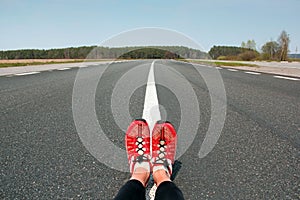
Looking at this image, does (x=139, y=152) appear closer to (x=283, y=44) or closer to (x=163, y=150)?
(x=163, y=150)

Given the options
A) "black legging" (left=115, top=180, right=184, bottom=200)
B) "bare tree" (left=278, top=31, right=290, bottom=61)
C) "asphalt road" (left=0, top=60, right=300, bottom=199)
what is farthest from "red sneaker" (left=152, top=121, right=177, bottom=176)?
"bare tree" (left=278, top=31, right=290, bottom=61)

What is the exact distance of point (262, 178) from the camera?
71.4 inches

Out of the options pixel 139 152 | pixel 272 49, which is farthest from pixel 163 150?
pixel 272 49

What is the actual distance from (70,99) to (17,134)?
7.14 feet

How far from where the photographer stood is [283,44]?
6850 cm

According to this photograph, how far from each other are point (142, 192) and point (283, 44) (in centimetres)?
7852

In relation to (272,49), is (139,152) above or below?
below

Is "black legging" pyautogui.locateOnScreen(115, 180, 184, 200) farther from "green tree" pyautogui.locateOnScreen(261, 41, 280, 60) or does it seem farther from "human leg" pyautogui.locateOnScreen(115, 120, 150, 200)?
"green tree" pyautogui.locateOnScreen(261, 41, 280, 60)

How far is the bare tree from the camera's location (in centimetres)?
6674

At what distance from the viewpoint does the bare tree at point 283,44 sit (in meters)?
66.7

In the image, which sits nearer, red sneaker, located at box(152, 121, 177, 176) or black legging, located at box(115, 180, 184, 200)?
black legging, located at box(115, 180, 184, 200)

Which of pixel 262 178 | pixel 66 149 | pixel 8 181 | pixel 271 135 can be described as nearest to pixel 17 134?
pixel 66 149

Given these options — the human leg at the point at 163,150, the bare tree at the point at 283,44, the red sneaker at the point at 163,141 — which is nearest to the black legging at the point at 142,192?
the human leg at the point at 163,150

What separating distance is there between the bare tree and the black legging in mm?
74972
